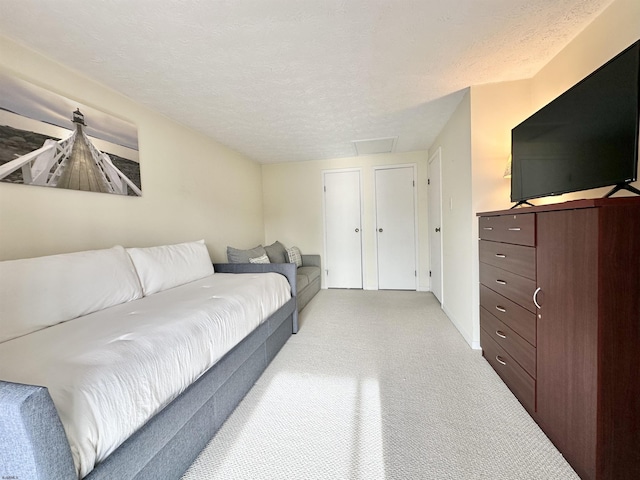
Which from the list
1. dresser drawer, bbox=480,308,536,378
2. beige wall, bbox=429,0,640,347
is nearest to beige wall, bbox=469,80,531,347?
beige wall, bbox=429,0,640,347

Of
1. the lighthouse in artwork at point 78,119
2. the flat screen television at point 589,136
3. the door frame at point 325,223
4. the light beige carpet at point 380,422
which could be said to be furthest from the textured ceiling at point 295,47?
the light beige carpet at point 380,422

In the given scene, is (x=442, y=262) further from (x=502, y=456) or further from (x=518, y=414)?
(x=502, y=456)

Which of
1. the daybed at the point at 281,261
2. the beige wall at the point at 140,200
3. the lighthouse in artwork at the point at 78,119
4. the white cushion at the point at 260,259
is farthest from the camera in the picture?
the white cushion at the point at 260,259

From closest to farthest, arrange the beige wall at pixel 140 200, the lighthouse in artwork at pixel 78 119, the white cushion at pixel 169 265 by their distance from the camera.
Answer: the beige wall at pixel 140 200, the lighthouse in artwork at pixel 78 119, the white cushion at pixel 169 265

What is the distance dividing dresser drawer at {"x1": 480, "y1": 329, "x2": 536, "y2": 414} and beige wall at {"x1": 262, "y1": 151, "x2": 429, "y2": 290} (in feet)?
7.27

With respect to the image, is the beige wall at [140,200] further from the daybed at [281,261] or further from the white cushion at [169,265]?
the daybed at [281,261]

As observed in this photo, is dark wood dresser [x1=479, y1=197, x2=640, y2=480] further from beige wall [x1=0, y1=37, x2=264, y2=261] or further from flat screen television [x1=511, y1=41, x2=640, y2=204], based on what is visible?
beige wall [x1=0, y1=37, x2=264, y2=261]

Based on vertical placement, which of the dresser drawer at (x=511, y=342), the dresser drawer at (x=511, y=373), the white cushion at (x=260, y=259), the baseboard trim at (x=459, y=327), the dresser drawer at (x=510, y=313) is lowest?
the baseboard trim at (x=459, y=327)

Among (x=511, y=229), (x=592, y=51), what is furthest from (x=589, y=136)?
(x=592, y=51)

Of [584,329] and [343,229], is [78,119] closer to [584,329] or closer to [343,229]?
[584,329]

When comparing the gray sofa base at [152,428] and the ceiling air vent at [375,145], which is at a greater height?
the ceiling air vent at [375,145]

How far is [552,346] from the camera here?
3.91 feet

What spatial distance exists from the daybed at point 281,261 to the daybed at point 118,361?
0.63 m

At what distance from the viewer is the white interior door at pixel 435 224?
326 centimetres
